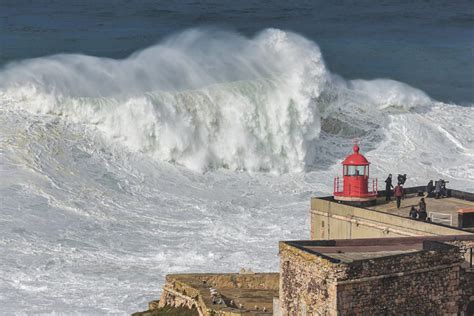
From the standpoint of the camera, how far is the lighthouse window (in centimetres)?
2145

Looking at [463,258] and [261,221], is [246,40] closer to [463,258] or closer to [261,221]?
[261,221]

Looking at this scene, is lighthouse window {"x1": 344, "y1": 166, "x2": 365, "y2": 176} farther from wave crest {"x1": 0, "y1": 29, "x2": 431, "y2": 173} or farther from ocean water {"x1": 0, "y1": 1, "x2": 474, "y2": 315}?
wave crest {"x1": 0, "y1": 29, "x2": 431, "y2": 173}

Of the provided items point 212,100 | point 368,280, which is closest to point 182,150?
point 212,100

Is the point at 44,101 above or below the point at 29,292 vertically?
above

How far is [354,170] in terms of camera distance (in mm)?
21594

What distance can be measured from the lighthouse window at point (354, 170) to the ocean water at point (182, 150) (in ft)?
13.9

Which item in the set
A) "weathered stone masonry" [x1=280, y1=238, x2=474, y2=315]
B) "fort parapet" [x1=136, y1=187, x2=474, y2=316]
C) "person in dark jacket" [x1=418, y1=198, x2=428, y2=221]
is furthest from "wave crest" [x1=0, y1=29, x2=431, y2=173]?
"weathered stone masonry" [x1=280, y1=238, x2=474, y2=315]

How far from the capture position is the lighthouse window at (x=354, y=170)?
21453 mm

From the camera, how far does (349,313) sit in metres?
14.2

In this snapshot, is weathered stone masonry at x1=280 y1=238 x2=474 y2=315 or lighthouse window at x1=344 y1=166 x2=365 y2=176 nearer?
weathered stone masonry at x1=280 y1=238 x2=474 y2=315

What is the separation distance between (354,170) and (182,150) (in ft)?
62.1

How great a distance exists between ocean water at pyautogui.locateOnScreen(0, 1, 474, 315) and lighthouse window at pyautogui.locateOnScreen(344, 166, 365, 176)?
4.25 meters

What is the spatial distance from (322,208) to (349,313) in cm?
Answer: 725

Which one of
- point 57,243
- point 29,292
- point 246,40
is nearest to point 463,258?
point 29,292
